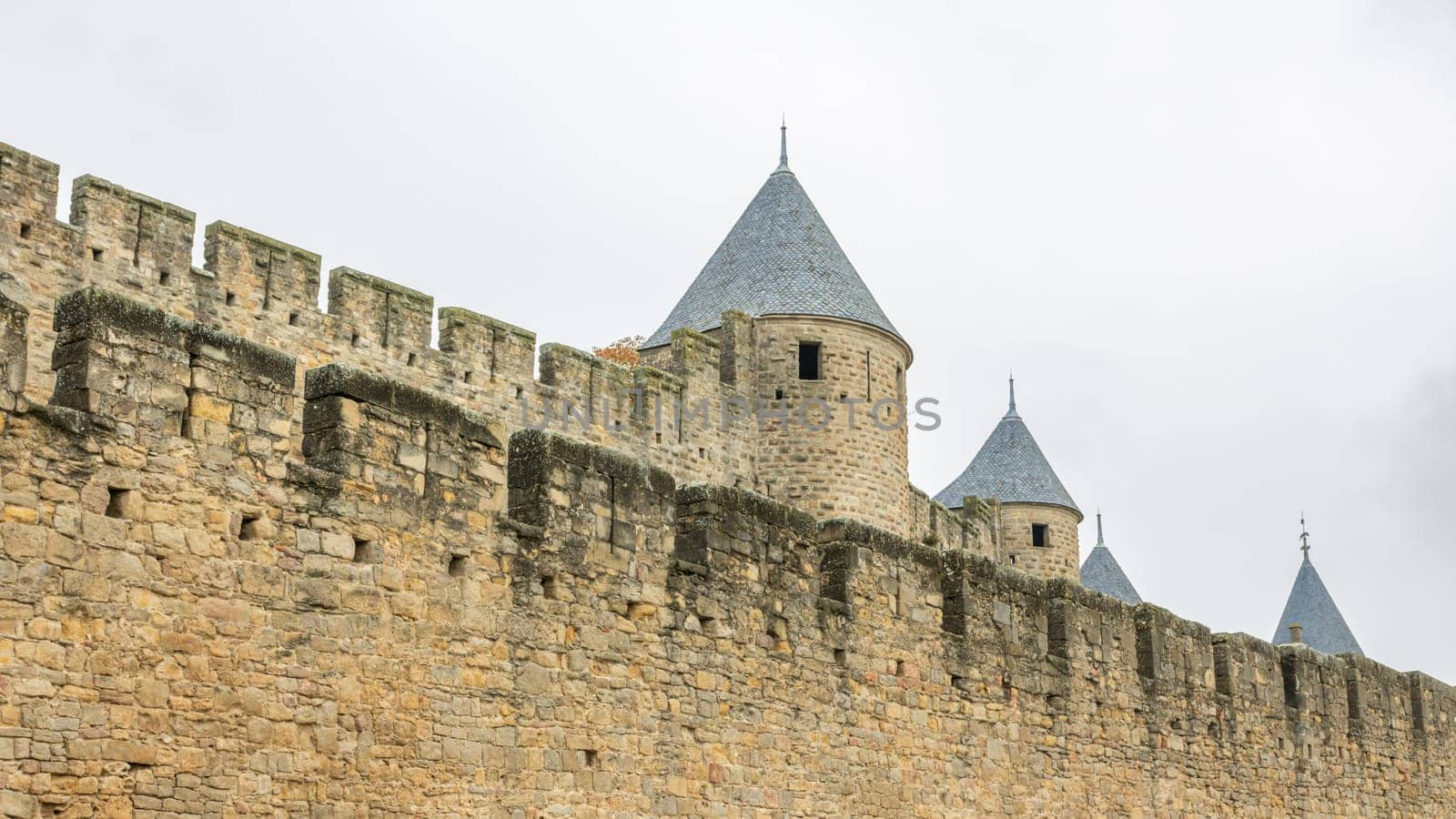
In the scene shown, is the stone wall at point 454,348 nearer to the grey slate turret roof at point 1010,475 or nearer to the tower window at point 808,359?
the tower window at point 808,359

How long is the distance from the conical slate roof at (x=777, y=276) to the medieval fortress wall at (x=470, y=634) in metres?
11.5

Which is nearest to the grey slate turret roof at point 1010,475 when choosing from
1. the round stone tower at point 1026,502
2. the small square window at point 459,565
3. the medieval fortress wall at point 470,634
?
the round stone tower at point 1026,502

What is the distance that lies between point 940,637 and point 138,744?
632cm

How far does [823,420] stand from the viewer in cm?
2619

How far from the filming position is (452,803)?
8.80 meters

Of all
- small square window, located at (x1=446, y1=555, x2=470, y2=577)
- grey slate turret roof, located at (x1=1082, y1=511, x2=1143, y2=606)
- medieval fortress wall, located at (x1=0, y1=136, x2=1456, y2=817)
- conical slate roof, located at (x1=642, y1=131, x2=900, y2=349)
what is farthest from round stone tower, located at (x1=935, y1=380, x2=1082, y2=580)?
small square window, located at (x1=446, y1=555, x2=470, y2=577)

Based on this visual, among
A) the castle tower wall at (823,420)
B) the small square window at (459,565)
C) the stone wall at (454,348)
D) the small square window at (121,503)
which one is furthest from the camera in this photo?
the castle tower wall at (823,420)

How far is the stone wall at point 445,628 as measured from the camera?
24.3ft

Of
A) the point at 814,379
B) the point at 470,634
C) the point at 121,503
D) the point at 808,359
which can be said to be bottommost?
the point at 470,634

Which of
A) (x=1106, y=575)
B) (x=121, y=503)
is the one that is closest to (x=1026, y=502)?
(x=1106, y=575)

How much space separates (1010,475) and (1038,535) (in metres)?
1.64

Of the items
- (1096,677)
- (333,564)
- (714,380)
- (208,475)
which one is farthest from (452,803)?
(714,380)

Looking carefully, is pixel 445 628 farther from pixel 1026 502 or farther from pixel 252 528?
pixel 1026 502

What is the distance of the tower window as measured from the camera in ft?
86.7
